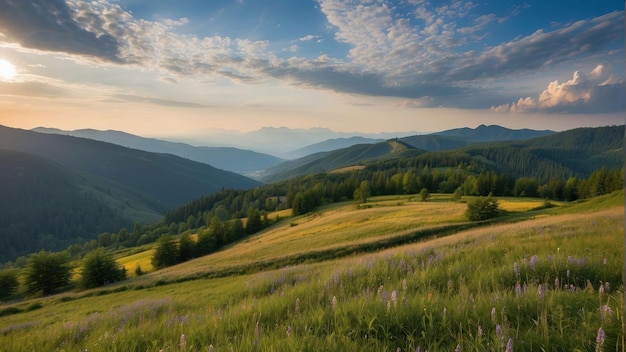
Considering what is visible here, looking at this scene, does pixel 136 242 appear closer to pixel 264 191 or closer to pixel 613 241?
pixel 264 191

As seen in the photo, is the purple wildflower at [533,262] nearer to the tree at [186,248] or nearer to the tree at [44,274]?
the tree at [44,274]

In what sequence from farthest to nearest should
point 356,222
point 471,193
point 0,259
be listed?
point 0,259 → point 471,193 → point 356,222

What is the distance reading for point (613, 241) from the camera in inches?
287

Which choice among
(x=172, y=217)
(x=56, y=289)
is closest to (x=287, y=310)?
(x=56, y=289)

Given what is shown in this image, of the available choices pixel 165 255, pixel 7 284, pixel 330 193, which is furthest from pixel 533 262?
pixel 330 193

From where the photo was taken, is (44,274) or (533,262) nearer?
(533,262)

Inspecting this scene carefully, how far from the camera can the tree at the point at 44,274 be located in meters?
61.3

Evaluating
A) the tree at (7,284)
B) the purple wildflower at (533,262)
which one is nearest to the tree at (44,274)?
the tree at (7,284)

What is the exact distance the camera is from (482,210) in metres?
47.9

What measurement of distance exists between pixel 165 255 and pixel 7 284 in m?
32.6

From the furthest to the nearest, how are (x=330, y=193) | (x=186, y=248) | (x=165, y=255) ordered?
1. (x=330, y=193)
2. (x=186, y=248)
3. (x=165, y=255)

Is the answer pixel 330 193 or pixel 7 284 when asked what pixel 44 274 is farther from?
pixel 330 193

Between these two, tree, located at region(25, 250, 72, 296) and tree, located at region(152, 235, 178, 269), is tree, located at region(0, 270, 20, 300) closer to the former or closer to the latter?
tree, located at region(25, 250, 72, 296)

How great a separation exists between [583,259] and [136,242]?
171697mm
